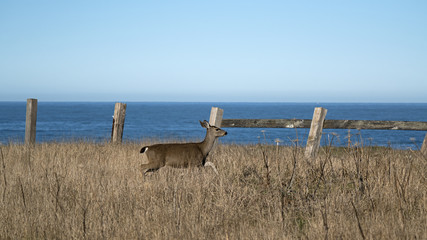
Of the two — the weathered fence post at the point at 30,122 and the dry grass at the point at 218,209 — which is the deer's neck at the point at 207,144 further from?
the weathered fence post at the point at 30,122

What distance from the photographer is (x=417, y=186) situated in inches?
256

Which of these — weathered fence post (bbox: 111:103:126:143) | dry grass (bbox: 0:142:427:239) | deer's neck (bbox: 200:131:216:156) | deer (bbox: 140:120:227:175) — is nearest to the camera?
dry grass (bbox: 0:142:427:239)

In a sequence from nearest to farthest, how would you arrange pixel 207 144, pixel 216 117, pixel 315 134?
pixel 207 144
pixel 216 117
pixel 315 134

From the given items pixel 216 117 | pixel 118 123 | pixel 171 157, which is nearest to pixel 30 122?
pixel 118 123

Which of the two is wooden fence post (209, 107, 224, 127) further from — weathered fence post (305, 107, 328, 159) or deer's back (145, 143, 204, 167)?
weathered fence post (305, 107, 328, 159)

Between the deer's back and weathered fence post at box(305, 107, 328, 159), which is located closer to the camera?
the deer's back

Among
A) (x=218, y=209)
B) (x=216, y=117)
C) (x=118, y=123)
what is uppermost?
(x=216, y=117)

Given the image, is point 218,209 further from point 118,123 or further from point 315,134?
point 118,123

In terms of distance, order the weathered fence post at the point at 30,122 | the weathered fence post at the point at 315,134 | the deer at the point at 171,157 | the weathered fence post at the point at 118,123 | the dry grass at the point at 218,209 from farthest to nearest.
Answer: the weathered fence post at the point at 118,123, the weathered fence post at the point at 30,122, the weathered fence post at the point at 315,134, the deer at the point at 171,157, the dry grass at the point at 218,209

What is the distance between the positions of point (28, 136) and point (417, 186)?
11.1 metres

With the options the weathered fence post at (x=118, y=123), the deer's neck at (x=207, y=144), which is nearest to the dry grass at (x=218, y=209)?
the deer's neck at (x=207, y=144)

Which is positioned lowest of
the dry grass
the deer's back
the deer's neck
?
the dry grass

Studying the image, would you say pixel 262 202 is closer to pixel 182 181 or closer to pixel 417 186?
pixel 182 181

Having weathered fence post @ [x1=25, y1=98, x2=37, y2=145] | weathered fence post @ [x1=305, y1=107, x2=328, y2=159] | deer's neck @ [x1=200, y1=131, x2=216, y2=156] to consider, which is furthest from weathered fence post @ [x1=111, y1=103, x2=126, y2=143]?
weathered fence post @ [x1=305, y1=107, x2=328, y2=159]
